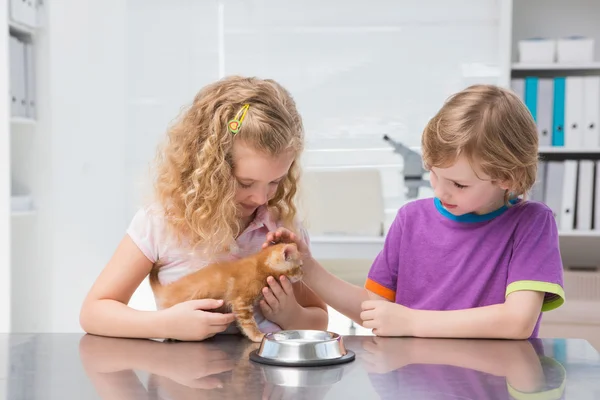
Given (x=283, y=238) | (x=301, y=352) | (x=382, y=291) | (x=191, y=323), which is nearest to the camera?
(x=301, y=352)

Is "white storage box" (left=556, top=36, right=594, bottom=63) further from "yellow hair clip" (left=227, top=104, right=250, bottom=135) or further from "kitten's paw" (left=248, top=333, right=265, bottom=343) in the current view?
"kitten's paw" (left=248, top=333, right=265, bottom=343)

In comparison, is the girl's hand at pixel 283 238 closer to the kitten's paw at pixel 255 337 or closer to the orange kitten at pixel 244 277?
the orange kitten at pixel 244 277

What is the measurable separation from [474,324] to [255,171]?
0.48 m

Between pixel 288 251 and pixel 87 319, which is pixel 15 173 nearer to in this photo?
pixel 87 319

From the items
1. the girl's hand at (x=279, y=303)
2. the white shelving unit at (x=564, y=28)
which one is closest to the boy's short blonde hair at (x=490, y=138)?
the girl's hand at (x=279, y=303)

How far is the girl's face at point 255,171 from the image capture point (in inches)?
56.7

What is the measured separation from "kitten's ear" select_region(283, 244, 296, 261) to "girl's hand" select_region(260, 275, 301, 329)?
0.04 meters

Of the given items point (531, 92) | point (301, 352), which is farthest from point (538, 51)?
point (301, 352)

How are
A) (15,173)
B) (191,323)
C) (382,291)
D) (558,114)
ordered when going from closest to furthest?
(191,323) < (382,291) < (15,173) < (558,114)

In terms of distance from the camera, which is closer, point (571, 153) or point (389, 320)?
point (389, 320)

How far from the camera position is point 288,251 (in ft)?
4.48

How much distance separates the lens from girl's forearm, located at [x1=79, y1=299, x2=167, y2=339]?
131 cm

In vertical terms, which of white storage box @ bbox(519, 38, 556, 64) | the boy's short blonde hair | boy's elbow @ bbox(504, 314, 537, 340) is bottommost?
boy's elbow @ bbox(504, 314, 537, 340)

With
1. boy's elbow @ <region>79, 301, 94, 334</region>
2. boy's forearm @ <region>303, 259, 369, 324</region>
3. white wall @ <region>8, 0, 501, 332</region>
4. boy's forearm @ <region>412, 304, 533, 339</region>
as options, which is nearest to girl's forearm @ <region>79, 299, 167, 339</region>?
boy's elbow @ <region>79, 301, 94, 334</region>
